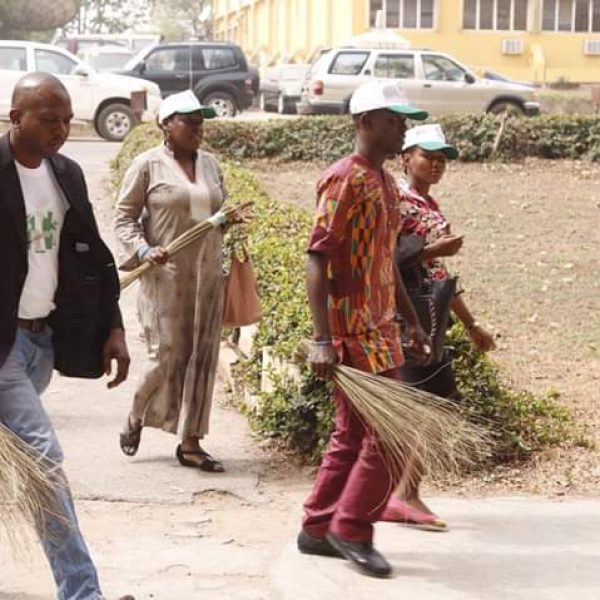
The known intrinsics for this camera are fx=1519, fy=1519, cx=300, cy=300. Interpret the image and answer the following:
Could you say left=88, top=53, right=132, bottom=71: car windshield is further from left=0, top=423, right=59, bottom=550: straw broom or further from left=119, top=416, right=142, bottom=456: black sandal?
left=0, top=423, right=59, bottom=550: straw broom

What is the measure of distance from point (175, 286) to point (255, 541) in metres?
1.39

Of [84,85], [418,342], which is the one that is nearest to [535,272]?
[418,342]

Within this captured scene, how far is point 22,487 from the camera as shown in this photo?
4.26 metres

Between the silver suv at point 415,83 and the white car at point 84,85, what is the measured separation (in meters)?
3.61

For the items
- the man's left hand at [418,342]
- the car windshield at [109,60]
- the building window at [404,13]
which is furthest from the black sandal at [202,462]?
the building window at [404,13]

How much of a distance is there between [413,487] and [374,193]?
1.29m

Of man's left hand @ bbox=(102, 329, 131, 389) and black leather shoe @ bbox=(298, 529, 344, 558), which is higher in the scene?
man's left hand @ bbox=(102, 329, 131, 389)

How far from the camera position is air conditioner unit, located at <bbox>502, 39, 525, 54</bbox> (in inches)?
1583

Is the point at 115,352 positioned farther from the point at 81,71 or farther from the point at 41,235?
the point at 81,71

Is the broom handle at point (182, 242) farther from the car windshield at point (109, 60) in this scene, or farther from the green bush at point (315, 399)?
the car windshield at point (109, 60)

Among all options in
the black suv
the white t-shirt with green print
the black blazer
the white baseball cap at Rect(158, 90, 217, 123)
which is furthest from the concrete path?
the black suv

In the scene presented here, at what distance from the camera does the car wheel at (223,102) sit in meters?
30.1

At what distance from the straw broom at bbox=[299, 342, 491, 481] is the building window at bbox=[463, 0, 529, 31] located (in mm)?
35868

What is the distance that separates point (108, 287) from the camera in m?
4.89
